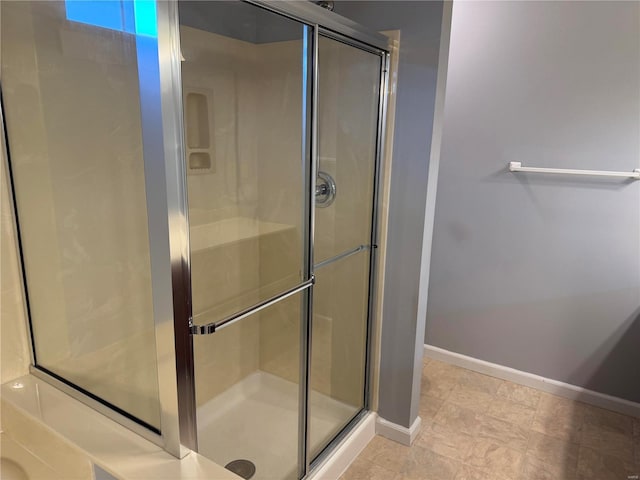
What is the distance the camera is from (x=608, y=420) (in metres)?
2.35

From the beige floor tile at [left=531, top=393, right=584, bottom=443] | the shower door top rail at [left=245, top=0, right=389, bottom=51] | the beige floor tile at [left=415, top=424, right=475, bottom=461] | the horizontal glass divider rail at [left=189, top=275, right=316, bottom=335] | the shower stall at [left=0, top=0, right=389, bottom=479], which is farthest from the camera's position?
the beige floor tile at [left=531, top=393, right=584, bottom=443]

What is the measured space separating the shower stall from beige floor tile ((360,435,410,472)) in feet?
0.48

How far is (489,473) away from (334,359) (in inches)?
32.0

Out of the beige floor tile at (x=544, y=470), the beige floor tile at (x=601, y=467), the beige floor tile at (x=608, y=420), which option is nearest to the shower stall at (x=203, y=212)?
the beige floor tile at (x=544, y=470)

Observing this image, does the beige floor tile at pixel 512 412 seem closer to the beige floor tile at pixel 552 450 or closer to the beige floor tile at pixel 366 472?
the beige floor tile at pixel 552 450

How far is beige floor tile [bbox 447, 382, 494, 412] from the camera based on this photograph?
2.46 m

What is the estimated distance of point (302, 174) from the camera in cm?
177

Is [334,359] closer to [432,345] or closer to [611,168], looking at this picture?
[432,345]

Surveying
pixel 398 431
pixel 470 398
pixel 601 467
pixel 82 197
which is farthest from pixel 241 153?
pixel 601 467

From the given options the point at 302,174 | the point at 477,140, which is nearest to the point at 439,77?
the point at 302,174

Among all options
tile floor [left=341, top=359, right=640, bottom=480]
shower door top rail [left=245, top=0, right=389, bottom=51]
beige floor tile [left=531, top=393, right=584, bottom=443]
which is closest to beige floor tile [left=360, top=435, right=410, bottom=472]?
tile floor [left=341, top=359, right=640, bottom=480]

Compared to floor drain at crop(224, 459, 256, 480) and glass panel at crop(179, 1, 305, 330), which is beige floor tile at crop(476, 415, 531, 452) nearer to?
floor drain at crop(224, 459, 256, 480)

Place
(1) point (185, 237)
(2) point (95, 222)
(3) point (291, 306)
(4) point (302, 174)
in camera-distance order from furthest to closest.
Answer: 1. (3) point (291, 306)
2. (4) point (302, 174)
3. (2) point (95, 222)
4. (1) point (185, 237)

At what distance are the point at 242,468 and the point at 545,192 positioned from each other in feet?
6.46
